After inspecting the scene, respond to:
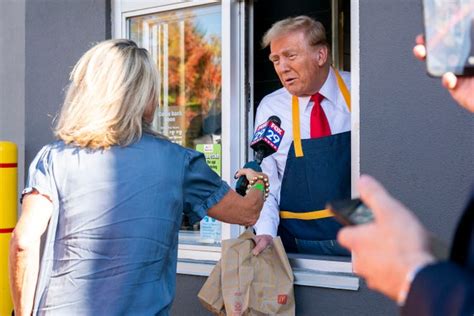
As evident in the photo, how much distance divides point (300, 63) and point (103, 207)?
236 cm

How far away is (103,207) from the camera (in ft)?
8.05

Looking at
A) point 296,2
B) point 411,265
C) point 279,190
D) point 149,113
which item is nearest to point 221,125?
point 279,190

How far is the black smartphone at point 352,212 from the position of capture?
3.86 ft

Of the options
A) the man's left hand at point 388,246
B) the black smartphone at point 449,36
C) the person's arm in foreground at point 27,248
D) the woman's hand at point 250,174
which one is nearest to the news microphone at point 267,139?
the woman's hand at point 250,174

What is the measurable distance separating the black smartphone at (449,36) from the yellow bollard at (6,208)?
4.17m

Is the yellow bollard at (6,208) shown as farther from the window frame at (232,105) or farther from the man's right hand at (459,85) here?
the man's right hand at (459,85)

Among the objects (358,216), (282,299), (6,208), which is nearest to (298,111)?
(282,299)

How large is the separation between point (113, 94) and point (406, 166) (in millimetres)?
1676

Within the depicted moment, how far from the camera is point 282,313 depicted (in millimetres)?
3740

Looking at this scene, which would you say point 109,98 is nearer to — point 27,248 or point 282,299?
point 27,248

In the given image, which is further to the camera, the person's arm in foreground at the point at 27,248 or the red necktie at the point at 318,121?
the red necktie at the point at 318,121

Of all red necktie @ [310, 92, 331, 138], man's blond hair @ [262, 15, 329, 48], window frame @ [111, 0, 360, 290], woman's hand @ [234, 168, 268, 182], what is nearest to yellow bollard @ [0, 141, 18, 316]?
window frame @ [111, 0, 360, 290]

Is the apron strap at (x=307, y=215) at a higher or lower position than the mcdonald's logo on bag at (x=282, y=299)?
higher

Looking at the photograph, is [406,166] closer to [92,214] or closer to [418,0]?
[418,0]
